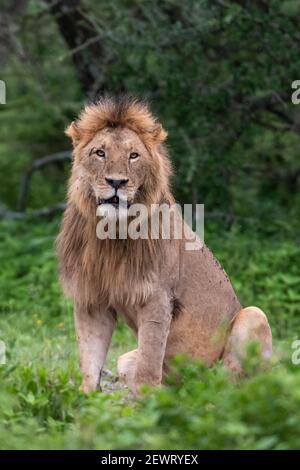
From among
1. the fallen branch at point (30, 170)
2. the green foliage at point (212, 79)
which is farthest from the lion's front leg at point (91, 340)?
the fallen branch at point (30, 170)

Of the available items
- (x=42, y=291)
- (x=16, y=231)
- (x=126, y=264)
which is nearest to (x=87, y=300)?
(x=126, y=264)

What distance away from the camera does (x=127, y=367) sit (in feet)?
18.9

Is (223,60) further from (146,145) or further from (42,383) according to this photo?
(42,383)

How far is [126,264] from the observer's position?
5695mm

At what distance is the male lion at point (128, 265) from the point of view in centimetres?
555

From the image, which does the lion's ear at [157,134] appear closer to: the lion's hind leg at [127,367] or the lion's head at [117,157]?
the lion's head at [117,157]

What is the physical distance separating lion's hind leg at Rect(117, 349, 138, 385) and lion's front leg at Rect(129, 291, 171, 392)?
85 mm

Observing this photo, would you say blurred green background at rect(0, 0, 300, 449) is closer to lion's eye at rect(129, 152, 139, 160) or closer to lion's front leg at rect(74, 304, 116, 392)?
lion's front leg at rect(74, 304, 116, 392)

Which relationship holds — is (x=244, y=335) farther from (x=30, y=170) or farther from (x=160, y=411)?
(x=30, y=170)

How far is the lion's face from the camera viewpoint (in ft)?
17.8

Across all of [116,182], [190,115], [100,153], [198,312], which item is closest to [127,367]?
[198,312]

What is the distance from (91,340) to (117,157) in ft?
3.03

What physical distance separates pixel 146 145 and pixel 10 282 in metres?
4.50
